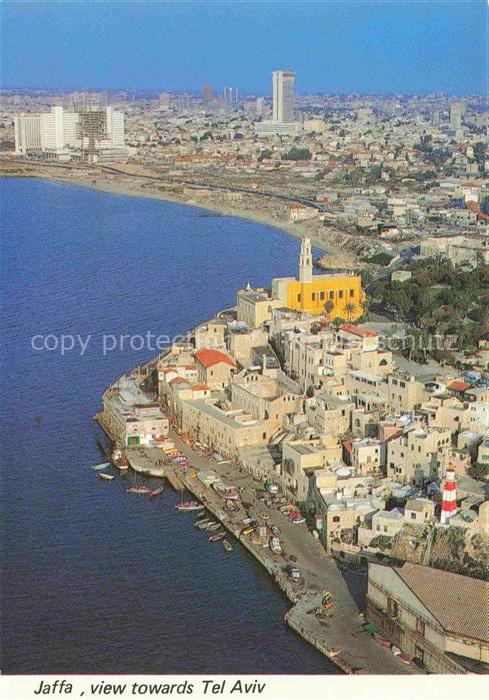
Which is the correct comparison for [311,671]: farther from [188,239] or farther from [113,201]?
[113,201]

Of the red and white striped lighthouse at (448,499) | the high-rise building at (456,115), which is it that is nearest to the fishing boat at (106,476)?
the red and white striped lighthouse at (448,499)

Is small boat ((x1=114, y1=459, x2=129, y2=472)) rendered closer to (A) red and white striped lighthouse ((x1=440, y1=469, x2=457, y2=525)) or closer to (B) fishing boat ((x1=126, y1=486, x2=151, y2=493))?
(B) fishing boat ((x1=126, y1=486, x2=151, y2=493))

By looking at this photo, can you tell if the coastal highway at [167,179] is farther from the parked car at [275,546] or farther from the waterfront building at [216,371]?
the parked car at [275,546]

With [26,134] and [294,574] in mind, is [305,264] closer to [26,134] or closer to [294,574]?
[294,574]

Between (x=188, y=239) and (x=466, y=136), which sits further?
(x=466, y=136)

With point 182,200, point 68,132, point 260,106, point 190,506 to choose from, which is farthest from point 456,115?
point 190,506
